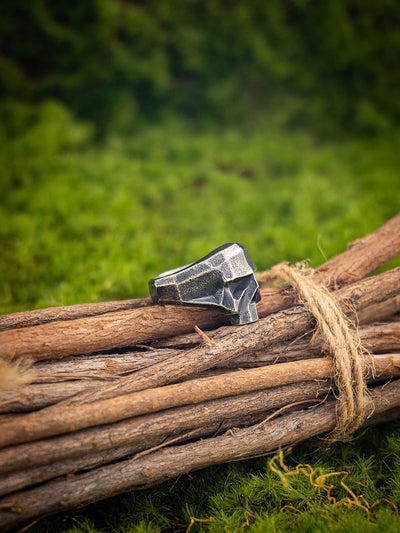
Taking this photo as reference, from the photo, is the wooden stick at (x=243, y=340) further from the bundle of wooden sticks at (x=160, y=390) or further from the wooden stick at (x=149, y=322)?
the wooden stick at (x=149, y=322)

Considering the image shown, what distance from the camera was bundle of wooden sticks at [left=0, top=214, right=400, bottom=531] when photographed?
192 centimetres

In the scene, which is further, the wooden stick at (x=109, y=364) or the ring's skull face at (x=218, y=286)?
the ring's skull face at (x=218, y=286)

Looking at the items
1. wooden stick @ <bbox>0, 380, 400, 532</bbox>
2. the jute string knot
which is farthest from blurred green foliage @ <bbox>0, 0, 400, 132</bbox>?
wooden stick @ <bbox>0, 380, 400, 532</bbox>

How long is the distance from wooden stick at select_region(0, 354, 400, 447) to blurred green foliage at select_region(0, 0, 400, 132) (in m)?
5.03

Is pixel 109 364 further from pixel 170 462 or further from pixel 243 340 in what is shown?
pixel 243 340

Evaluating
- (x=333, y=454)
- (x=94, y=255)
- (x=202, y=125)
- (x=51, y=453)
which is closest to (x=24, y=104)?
(x=202, y=125)

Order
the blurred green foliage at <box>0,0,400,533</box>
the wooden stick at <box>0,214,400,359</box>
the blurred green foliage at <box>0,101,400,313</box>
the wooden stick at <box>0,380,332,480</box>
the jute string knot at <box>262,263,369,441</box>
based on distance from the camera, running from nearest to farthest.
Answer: the wooden stick at <box>0,380,332,480</box> → the wooden stick at <box>0,214,400,359</box> → the jute string knot at <box>262,263,369,441</box> → the blurred green foliage at <box>0,101,400,313</box> → the blurred green foliage at <box>0,0,400,533</box>

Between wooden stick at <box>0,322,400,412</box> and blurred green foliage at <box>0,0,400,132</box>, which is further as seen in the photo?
blurred green foliage at <box>0,0,400,132</box>

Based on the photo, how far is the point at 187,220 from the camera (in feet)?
16.1

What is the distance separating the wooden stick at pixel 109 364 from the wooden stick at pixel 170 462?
1.02 ft

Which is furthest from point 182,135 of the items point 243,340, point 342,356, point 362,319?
point 342,356

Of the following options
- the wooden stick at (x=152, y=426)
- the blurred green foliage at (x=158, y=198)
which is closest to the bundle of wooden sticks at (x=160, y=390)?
the wooden stick at (x=152, y=426)

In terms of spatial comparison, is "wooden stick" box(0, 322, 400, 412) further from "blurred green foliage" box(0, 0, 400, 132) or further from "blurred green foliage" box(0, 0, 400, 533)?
"blurred green foliage" box(0, 0, 400, 132)

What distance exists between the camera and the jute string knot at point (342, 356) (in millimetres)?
2277
